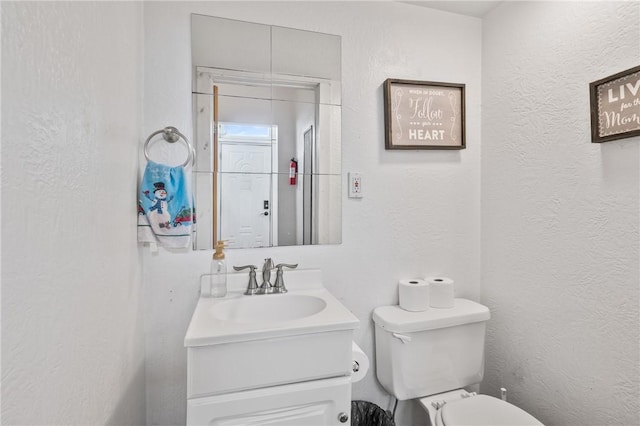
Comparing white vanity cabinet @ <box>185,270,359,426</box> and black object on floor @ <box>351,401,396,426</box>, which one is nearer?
white vanity cabinet @ <box>185,270,359,426</box>

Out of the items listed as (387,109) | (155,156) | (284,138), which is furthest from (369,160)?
(155,156)

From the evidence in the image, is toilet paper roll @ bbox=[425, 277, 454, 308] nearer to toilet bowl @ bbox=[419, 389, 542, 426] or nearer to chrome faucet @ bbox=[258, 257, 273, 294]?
toilet bowl @ bbox=[419, 389, 542, 426]

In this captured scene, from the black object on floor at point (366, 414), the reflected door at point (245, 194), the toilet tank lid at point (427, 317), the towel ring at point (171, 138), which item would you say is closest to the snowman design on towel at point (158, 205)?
the towel ring at point (171, 138)

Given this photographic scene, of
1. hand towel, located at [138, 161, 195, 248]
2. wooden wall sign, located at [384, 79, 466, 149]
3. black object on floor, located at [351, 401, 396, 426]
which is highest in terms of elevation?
wooden wall sign, located at [384, 79, 466, 149]

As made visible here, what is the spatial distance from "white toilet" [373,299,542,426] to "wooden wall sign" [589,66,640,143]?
83 centimetres

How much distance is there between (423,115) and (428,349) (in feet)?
3.44

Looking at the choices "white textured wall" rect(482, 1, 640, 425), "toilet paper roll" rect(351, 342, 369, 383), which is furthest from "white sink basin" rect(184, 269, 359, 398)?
"white textured wall" rect(482, 1, 640, 425)

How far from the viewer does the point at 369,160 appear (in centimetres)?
150

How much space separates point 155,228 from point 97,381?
0.52m

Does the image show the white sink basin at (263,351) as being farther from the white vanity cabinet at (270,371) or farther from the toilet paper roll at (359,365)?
the toilet paper roll at (359,365)

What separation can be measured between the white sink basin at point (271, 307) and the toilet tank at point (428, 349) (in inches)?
13.5

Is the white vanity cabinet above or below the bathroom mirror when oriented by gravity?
below

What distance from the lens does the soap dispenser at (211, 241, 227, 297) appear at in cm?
126

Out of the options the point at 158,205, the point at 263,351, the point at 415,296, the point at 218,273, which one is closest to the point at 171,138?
the point at 158,205
